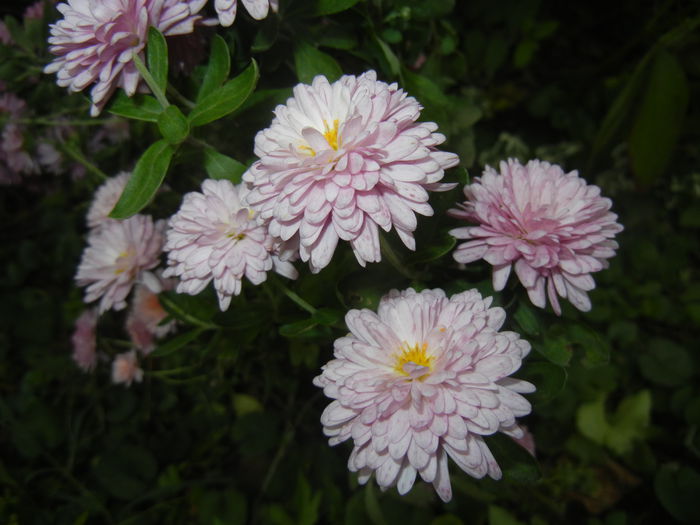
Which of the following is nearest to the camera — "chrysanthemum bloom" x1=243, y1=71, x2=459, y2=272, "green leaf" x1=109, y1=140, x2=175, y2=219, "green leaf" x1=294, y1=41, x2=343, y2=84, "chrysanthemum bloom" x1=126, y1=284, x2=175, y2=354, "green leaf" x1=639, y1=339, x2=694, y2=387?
"chrysanthemum bloom" x1=243, y1=71, x2=459, y2=272

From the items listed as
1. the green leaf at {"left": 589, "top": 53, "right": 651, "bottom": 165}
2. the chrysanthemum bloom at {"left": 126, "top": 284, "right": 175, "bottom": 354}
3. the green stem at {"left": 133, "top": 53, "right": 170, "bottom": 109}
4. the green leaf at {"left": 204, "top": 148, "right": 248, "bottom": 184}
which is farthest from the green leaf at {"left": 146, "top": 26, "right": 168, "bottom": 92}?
the green leaf at {"left": 589, "top": 53, "right": 651, "bottom": 165}

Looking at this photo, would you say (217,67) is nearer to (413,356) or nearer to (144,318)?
(413,356)

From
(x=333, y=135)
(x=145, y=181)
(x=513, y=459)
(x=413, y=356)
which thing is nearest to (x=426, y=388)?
(x=413, y=356)

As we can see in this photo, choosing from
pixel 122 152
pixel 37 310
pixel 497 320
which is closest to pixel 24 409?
pixel 37 310

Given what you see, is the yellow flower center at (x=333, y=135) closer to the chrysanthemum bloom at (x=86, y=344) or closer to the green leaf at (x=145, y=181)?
the green leaf at (x=145, y=181)

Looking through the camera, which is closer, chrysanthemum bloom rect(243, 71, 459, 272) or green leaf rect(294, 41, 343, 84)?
chrysanthemum bloom rect(243, 71, 459, 272)

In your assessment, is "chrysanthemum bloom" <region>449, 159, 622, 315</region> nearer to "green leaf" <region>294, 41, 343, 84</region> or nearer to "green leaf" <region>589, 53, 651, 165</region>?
"green leaf" <region>294, 41, 343, 84</region>

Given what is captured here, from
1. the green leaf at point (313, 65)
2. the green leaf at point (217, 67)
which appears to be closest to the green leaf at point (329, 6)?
Result: the green leaf at point (313, 65)
